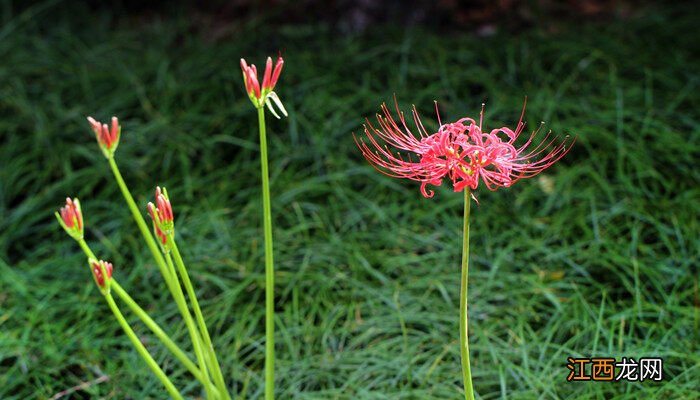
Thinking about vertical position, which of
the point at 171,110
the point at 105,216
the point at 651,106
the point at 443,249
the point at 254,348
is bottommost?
the point at 254,348

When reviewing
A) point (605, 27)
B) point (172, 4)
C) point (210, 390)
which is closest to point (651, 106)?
point (605, 27)

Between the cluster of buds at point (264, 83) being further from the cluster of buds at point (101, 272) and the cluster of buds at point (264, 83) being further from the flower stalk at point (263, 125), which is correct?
the cluster of buds at point (101, 272)

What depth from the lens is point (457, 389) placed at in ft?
6.02

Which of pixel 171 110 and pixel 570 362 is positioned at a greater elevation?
pixel 171 110

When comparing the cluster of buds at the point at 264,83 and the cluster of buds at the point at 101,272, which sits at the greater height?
the cluster of buds at the point at 264,83

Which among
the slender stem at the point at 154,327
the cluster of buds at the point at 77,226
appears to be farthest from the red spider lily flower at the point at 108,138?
the slender stem at the point at 154,327

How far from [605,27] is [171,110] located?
76.8 inches

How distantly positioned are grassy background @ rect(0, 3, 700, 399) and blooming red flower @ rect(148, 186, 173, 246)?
71cm

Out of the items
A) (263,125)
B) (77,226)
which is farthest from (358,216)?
(77,226)

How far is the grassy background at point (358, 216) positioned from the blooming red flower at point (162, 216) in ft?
2.34

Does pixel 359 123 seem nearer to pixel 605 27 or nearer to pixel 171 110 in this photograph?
pixel 171 110

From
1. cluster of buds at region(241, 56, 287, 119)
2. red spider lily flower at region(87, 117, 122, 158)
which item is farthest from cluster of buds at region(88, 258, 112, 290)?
cluster of buds at region(241, 56, 287, 119)

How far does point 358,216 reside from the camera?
2.54 m

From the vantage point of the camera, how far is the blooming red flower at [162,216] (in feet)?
4.14
